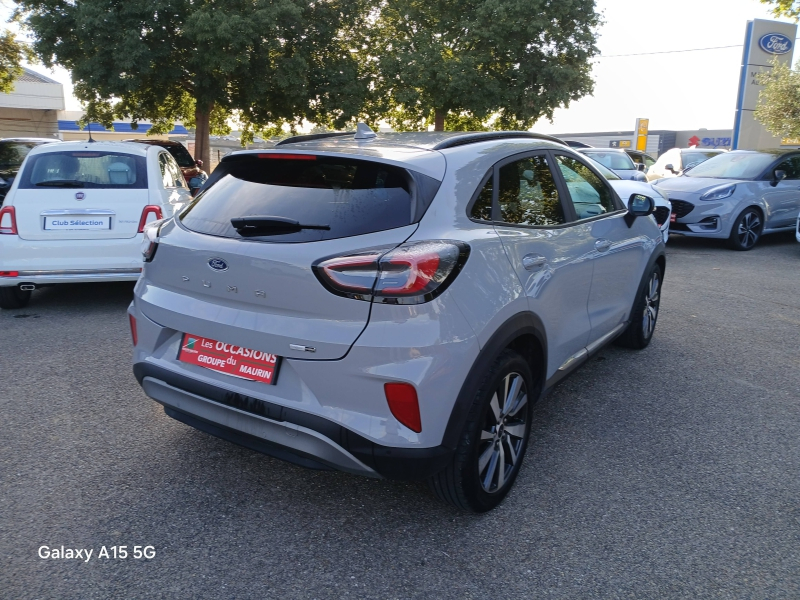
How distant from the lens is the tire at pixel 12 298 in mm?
6711

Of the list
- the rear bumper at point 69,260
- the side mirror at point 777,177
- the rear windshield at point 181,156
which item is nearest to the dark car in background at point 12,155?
the rear windshield at point 181,156

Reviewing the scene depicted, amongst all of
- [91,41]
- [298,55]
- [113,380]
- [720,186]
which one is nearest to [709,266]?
[720,186]

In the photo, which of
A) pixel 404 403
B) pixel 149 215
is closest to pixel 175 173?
pixel 149 215

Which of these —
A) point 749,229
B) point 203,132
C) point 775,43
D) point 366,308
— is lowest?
point 749,229

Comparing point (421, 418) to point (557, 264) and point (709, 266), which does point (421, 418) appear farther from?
point (709, 266)

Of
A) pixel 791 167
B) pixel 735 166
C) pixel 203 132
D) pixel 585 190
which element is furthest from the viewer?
pixel 203 132

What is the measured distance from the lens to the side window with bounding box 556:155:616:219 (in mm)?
4160

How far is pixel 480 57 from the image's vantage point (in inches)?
1006

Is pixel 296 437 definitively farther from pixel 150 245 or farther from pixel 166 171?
pixel 166 171

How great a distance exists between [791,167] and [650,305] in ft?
28.7

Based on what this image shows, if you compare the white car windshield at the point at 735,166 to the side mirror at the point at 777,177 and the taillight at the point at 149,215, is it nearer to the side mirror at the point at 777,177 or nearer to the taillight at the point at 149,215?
the side mirror at the point at 777,177

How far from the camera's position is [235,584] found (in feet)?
8.62

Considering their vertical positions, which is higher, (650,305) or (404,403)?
(404,403)

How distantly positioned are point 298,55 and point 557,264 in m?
19.7
